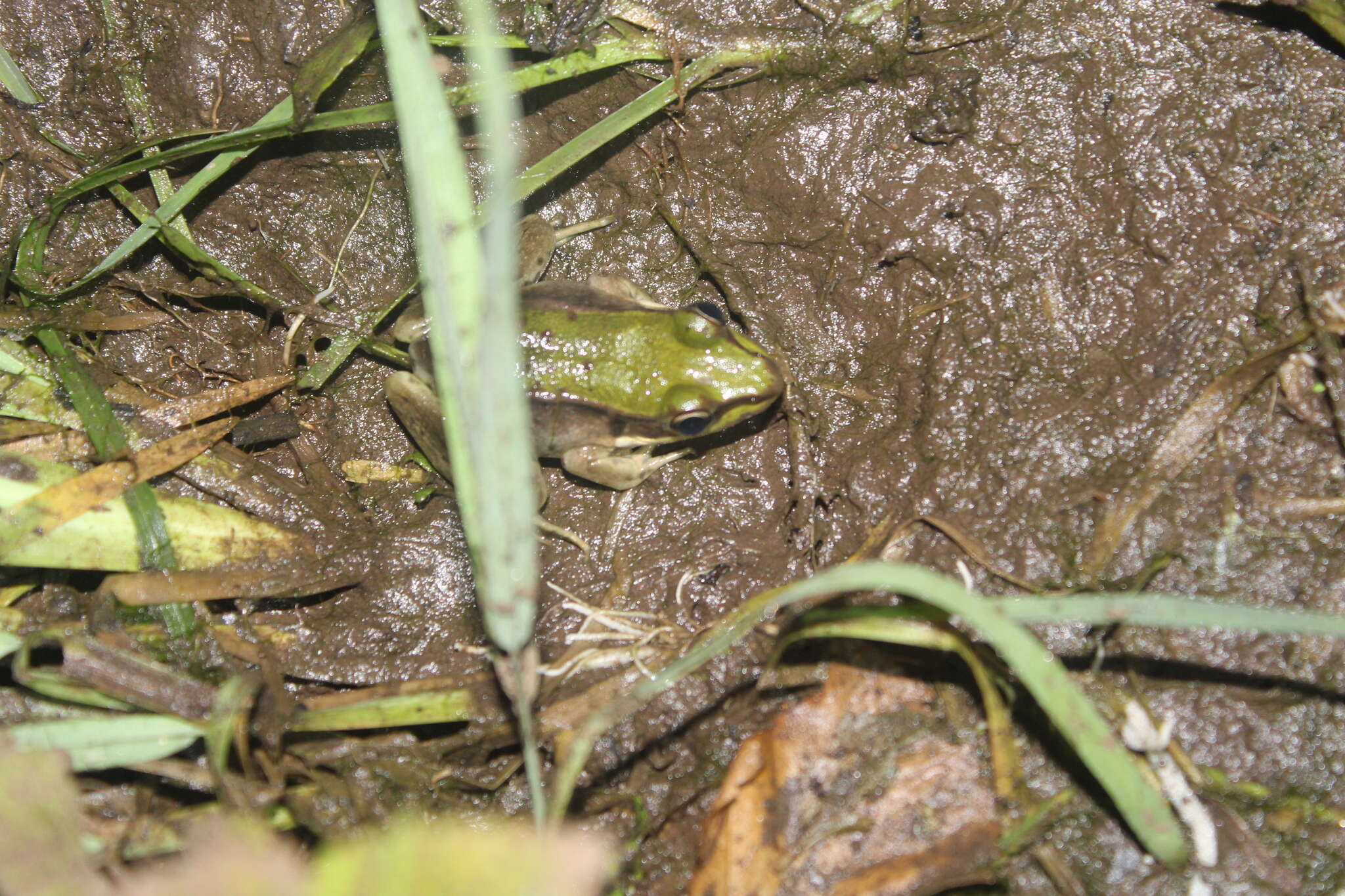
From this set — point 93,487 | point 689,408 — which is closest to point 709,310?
point 689,408

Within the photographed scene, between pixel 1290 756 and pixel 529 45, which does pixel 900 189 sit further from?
pixel 1290 756

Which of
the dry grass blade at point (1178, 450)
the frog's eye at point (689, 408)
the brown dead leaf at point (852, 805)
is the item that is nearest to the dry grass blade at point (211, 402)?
the frog's eye at point (689, 408)

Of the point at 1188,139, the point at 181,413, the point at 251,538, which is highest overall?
the point at 1188,139

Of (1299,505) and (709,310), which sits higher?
(709,310)

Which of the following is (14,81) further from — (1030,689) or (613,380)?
(1030,689)

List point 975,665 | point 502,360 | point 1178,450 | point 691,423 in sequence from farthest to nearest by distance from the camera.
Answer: point 691,423, point 1178,450, point 975,665, point 502,360

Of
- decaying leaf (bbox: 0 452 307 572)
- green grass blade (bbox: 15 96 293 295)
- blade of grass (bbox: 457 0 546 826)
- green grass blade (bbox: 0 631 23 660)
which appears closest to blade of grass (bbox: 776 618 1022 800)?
blade of grass (bbox: 457 0 546 826)

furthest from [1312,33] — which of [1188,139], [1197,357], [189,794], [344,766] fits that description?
[189,794]
